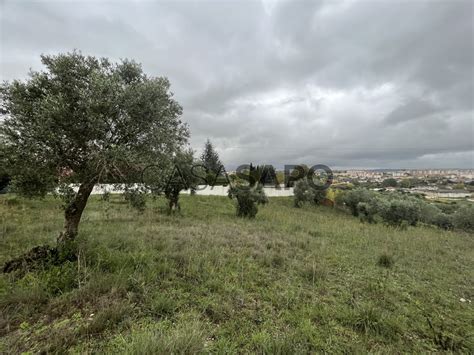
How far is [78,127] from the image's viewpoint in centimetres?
434

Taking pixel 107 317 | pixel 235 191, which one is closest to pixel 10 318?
pixel 107 317

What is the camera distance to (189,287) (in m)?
4.07

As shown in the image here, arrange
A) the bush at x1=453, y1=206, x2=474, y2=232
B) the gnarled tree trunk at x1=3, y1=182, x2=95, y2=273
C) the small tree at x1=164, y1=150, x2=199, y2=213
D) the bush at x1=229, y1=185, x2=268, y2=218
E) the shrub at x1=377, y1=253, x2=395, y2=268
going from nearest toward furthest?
the gnarled tree trunk at x1=3, y1=182, x2=95, y2=273
the shrub at x1=377, y1=253, x2=395, y2=268
the small tree at x1=164, y1=150, x2=199, y2=213
the bush at x1=229, y1=185, x2=268, y2=218
the bush at x1=453, y1=206, x2=474, y2=232

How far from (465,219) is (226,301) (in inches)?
1158

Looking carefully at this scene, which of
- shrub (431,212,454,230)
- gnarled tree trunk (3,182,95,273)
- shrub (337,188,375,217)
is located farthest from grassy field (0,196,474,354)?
shrub (431,212,454,230)

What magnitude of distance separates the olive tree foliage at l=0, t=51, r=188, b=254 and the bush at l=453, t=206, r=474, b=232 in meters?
30.1

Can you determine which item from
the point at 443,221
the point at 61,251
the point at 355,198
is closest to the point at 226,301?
the point at 61,251

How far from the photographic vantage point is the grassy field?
2.69m

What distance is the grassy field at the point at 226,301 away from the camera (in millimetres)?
2693

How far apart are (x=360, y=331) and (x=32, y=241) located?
27.8ft

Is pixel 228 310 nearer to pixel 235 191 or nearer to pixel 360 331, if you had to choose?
pixel 360 331

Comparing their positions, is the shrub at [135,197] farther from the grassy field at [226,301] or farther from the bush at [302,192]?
the bush at [302,192]

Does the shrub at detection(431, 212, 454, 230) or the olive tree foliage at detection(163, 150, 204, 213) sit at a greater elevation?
the olive tree foliage at detection(163, 150, 204, 213)

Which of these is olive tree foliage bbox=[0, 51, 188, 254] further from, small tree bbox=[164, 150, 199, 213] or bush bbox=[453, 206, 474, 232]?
bush bbox=[453, 206, 474, 232]
